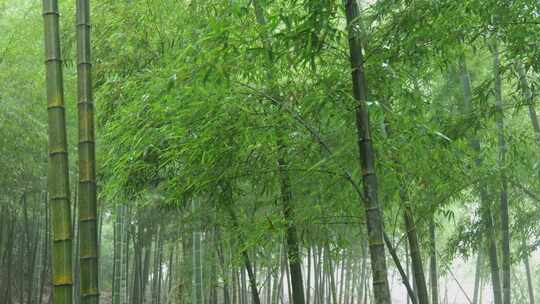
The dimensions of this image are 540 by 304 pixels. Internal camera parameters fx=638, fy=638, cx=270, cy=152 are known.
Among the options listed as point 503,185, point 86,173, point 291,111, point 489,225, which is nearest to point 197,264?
point 489,225

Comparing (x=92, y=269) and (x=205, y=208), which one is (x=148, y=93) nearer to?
(x=92, y=269)

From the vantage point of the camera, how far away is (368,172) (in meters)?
2.80

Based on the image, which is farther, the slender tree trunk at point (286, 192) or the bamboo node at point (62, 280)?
the slender tree trunk at point (286, 192)

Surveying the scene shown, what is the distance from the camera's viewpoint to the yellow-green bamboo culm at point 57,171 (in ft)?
8.33

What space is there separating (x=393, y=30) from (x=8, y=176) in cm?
679

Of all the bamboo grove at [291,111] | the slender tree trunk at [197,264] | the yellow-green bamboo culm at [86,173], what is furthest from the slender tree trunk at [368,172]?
the slender tree trunk at [197,264]

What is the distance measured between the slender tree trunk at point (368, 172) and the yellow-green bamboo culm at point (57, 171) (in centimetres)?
126

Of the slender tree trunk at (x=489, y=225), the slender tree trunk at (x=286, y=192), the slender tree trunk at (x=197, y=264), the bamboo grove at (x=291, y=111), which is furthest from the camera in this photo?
the slender tree trunk at (x=197, y=264)

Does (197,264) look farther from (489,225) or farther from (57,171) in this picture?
(57,171)

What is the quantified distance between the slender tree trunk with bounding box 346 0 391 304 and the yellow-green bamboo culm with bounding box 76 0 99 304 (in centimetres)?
116

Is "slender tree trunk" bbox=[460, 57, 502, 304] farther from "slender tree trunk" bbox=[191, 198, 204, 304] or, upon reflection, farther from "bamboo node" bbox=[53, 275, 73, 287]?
"bamboo node" bbox=[53, 275, 73, 287]

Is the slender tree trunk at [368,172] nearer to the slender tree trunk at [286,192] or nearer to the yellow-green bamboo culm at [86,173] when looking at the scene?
the slender tree trunk at [286,192]

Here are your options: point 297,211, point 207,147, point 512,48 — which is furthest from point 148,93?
point 512,48

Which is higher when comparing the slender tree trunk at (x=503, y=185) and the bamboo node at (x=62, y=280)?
the slender tree trunk at (x=503, y=185)
